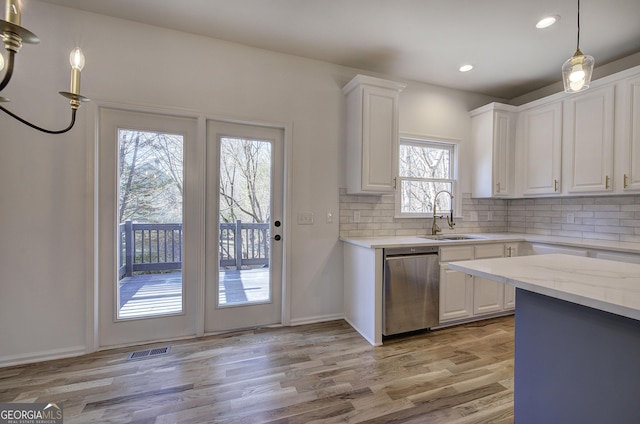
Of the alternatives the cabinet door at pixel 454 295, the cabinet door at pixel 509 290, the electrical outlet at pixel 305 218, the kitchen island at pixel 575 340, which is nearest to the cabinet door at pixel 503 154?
the cabinet door at pixel 509 290

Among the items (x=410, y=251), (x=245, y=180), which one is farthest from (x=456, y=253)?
(x=245, y=180)

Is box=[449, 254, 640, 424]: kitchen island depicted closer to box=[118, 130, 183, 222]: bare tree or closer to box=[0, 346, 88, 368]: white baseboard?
box=[118, 130, 183, 222]: bare tree

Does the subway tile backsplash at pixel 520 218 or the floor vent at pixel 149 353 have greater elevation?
the subway tile backsplash at pixel 520 218

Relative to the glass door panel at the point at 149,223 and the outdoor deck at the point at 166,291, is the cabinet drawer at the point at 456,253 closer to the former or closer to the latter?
the outdoor deck at the point at 166,291

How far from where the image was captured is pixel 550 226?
343 cm

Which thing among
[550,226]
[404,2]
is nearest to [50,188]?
[404,2]

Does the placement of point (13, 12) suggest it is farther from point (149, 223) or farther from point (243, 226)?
point (243, 226)

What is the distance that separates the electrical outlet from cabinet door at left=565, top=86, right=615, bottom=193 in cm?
288

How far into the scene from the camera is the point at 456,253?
2.82 metres

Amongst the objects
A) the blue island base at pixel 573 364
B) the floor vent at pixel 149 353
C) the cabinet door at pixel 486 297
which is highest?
the blue island base at pixel 573 364

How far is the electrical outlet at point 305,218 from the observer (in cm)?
288

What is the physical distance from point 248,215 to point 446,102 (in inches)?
114

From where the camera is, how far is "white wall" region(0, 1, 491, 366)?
2.09 m

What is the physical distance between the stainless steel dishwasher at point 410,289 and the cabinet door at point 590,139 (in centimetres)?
179
